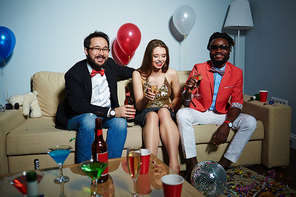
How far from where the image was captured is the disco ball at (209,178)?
1.40 meters

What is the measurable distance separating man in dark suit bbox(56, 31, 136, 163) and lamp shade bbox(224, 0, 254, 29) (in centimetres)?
184

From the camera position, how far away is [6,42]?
8.23ft

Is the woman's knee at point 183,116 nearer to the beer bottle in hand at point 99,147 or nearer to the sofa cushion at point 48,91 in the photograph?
the beer bottle in hand at point 99,147

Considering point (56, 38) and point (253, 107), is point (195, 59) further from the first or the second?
point (56, 38)

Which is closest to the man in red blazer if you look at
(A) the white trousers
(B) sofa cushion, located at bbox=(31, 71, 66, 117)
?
(A) the white trousers

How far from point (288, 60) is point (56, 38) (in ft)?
8.98

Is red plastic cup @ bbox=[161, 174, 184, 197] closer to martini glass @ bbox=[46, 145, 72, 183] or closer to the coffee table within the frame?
the coffee table

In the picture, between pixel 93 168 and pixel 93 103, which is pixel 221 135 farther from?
pixel 93 168

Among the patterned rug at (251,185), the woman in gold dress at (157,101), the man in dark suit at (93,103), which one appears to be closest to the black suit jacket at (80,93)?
the man in dark suit at (93,103)

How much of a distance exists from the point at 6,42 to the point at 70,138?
55.5 inches

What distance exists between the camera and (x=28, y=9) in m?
2.77

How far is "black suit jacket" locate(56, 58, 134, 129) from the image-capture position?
A: 6.42ft

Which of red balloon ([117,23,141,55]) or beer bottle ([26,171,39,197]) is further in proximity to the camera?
red balloon ([117,23,141,55])

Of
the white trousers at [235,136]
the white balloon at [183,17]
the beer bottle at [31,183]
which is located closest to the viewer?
the beer bottle at [31,183]
